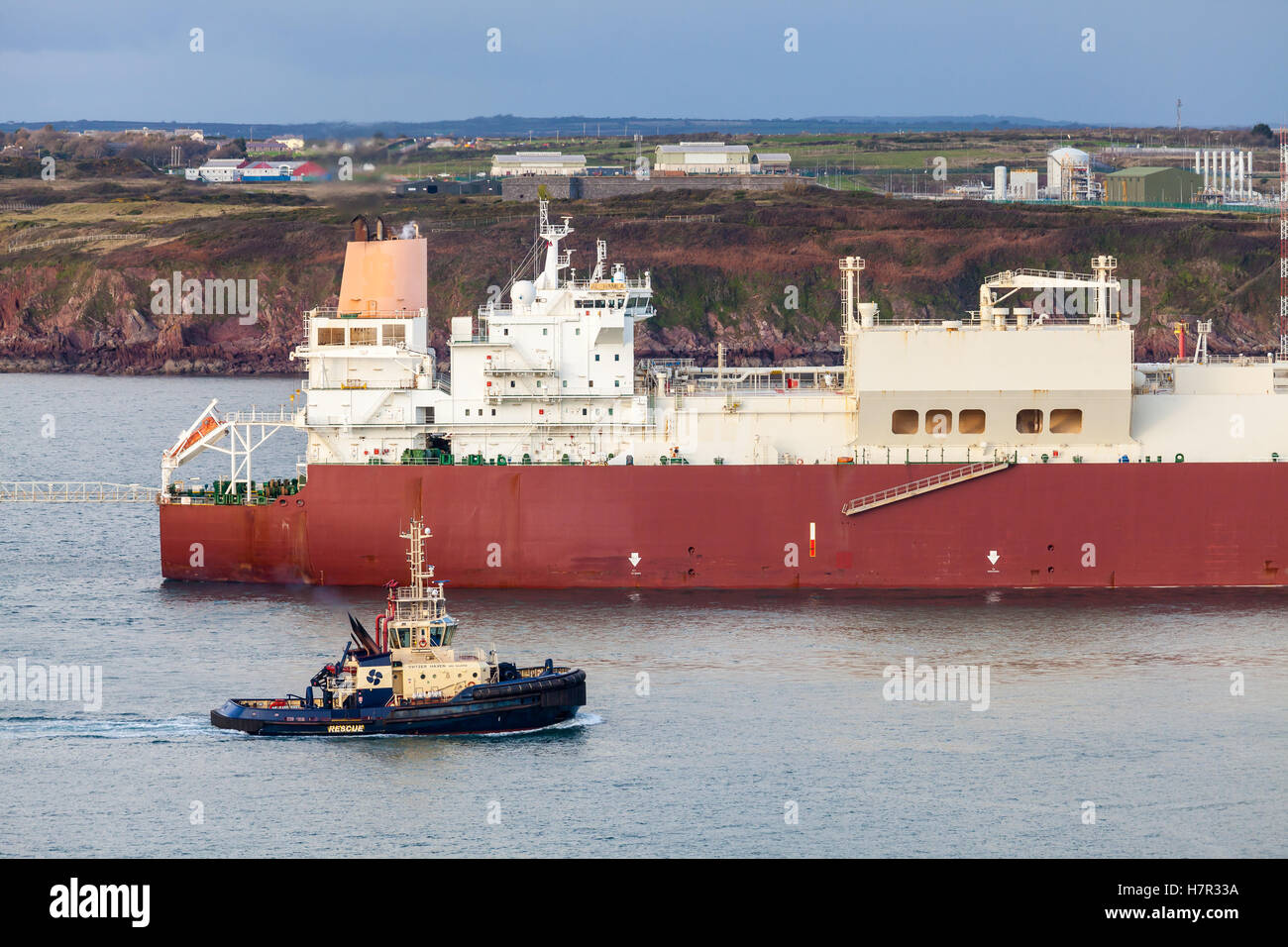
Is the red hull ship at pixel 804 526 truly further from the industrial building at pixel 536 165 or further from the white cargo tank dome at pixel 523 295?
the industrial building at pixel 536 165

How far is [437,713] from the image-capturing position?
118 ft

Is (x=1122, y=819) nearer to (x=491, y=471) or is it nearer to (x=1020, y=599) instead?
(x=1020, y=599)

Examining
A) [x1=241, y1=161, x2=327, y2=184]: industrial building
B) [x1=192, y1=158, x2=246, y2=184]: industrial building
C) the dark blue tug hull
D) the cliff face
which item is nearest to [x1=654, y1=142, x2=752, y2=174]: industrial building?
the cliff face

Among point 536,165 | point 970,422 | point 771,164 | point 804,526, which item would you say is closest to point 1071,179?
point 771,164

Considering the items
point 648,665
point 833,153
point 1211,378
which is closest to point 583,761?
point 648,665

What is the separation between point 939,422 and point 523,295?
34.9 ft

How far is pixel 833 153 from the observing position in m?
190

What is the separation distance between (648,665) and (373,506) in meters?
10.2

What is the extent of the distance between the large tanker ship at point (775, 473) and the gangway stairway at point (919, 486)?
5cm

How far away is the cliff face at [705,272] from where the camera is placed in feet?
369

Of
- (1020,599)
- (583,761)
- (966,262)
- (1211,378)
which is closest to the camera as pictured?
(583,761)

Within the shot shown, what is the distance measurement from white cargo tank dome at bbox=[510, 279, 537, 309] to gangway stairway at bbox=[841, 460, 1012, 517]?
9.32 metres

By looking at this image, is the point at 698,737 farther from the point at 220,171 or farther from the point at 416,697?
the point at 220,171

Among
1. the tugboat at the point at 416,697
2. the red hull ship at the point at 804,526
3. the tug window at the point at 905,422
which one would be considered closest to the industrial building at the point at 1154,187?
the red hull ship at the point at 804,526
